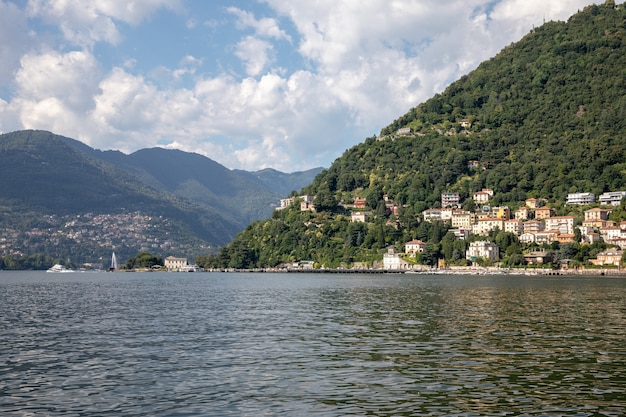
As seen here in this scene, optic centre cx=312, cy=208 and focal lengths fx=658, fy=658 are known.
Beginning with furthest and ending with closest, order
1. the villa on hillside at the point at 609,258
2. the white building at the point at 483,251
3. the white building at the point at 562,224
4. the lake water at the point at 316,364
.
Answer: the white building at the point at 562,224, the white building at the point at 483,251, the villa on hillside at the point at 609,258, the lake water at the point at 316,364

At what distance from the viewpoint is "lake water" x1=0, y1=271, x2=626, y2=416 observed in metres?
22.0

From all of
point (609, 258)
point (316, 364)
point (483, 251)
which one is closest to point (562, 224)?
point (483, 251)

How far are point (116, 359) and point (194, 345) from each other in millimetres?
5309

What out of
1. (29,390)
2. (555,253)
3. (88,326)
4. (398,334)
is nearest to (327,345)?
(398,334)

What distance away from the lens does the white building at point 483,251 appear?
19275 centimetres

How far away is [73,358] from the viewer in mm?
31328

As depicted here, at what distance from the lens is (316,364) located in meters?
29.5

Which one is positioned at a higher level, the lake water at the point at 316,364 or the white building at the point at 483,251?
the white building at the point at 483,251

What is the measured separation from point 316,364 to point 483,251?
172 meters

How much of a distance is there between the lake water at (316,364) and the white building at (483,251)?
142 metres

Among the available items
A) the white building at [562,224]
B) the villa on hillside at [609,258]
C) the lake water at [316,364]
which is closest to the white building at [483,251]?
the white building at [562,224]

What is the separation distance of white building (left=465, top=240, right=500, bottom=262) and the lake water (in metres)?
142

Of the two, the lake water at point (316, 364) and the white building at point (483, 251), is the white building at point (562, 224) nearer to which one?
the white building at point (483, 251)

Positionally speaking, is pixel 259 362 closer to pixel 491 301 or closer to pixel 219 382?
pixel 219 382
